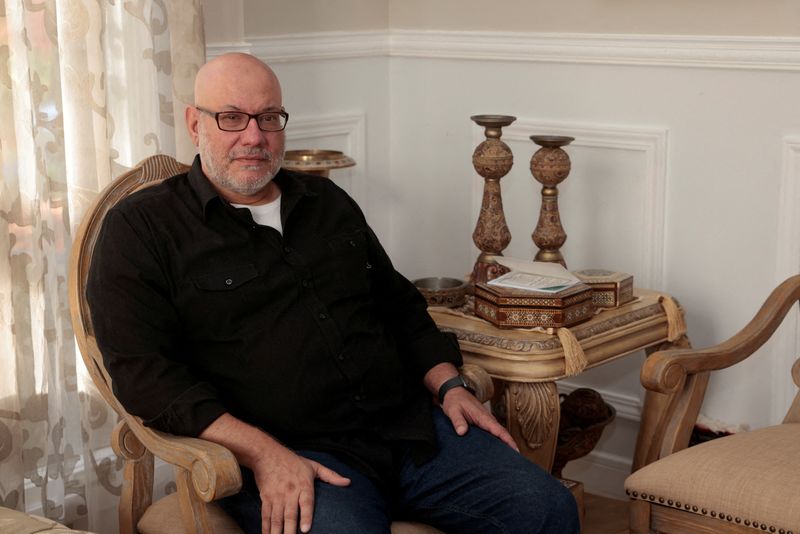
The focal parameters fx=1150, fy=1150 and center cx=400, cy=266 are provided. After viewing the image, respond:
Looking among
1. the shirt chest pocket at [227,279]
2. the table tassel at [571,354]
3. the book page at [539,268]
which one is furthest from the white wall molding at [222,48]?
the table tassel at [571,354]

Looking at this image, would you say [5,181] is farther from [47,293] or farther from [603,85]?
[603,85]

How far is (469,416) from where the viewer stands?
7.77 feet

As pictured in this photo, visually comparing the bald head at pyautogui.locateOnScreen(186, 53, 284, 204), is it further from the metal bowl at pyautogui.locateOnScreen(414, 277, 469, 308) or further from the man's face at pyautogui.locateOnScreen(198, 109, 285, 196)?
the metal bowl at pyautogui.locateOnScreen(414, 277, 469, 308)

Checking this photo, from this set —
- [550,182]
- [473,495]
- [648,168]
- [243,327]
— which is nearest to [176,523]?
[243,327]

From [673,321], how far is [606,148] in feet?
2.01

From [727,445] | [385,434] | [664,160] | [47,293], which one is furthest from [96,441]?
[664,160]

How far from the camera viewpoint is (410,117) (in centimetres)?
374

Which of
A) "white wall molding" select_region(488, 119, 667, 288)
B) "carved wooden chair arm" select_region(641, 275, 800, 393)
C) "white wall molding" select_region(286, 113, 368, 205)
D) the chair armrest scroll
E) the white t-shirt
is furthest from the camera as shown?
"white wall molding" select_region(286, 113, 368, 205)

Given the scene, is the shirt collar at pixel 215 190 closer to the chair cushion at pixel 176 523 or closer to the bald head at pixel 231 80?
the bald head at pixel 231 80

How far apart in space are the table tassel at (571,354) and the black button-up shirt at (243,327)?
40 cm

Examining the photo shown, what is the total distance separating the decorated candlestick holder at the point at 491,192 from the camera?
2.93 meters

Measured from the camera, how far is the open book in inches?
107

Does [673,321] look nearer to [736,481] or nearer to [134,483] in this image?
[736,481]

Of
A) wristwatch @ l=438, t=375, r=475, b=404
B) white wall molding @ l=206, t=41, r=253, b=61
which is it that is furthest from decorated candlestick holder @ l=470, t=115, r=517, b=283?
white wall molding @ l=206, t=41, r=253, b=61
